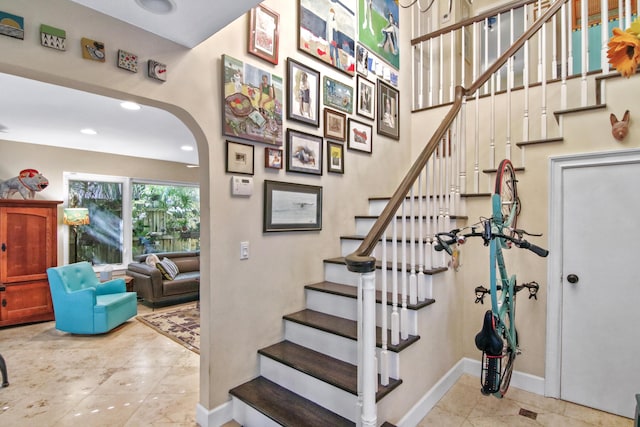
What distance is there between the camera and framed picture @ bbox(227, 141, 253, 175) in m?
2.12

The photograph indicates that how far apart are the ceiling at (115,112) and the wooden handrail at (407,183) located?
1.24 meters

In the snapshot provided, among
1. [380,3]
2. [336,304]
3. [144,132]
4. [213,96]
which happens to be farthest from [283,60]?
[144,132]

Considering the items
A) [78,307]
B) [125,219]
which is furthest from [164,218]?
[78,307]

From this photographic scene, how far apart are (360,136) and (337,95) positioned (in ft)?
1.50

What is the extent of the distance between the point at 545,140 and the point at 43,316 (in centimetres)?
621

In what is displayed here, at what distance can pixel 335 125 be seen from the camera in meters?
2.84

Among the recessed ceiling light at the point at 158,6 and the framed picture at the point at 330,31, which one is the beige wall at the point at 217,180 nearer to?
the framed picture at the point at 330,31

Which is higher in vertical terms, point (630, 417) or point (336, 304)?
point (336, 304)

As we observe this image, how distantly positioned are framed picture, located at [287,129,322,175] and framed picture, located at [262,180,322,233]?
0.47ft

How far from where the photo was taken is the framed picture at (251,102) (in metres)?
2.11

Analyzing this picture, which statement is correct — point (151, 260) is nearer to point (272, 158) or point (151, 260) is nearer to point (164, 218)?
point (164, 218)

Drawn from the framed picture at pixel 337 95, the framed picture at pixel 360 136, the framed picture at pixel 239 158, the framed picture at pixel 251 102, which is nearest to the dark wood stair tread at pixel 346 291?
the framed picture at pixel 239 158

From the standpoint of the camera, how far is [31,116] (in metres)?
3.72

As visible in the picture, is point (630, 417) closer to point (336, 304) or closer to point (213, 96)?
point (336, 304)
